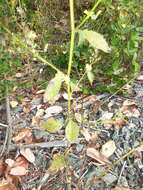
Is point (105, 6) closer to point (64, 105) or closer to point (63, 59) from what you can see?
point (63, 59)

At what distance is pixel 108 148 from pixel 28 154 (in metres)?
0.38

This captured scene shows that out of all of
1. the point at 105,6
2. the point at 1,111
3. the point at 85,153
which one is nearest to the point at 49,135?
the point at 85,153

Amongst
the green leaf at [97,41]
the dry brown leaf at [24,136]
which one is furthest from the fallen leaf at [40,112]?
the green leaf at [97,41]

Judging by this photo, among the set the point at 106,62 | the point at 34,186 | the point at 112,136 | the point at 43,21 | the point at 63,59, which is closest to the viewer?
the point at 34,186

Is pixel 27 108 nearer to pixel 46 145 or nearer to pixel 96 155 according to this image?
pixel 46 145

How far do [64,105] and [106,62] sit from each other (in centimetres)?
39

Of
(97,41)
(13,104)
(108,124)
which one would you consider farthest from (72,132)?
(13,104)

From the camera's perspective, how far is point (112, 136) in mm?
1431

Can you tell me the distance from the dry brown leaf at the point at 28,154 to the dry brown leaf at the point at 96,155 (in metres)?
0.26

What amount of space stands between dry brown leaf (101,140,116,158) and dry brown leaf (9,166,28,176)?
368 mm

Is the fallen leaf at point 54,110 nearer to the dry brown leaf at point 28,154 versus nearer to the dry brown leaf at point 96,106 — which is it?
the dry brown leaf at point 96,106

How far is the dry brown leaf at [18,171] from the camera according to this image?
4.28ft

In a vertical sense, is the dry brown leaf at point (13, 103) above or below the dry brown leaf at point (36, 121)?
above

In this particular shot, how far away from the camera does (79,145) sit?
1.40m
